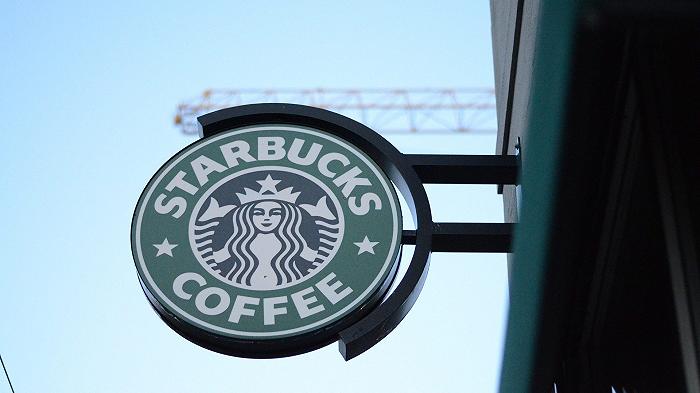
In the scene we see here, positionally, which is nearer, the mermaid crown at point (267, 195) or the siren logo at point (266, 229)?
the siren logo at point (266, 229)

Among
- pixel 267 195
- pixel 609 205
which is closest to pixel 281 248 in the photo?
pixel 267 195

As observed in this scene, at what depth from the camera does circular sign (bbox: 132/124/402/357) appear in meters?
5.39

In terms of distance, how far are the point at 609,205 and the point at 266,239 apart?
2263 millimetres

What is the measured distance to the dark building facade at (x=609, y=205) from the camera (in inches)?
116

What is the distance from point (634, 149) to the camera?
3723mm

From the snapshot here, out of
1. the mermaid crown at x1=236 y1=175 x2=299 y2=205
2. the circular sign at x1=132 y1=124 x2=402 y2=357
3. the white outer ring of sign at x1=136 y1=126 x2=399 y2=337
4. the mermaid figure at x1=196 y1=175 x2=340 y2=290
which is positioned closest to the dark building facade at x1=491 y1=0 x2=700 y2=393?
the white outer ring of sign at x1=136 y1=126 x2=399 y2=337

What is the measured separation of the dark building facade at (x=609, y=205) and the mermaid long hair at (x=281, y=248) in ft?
5.63

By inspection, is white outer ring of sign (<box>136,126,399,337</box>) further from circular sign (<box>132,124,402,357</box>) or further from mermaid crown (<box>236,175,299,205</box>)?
mermaid crown (<box>236,175,299,205</box>)

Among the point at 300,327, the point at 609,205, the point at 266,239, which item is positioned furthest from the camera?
the point at 266,239

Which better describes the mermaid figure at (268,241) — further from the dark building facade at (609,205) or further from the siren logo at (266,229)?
the dark building facade at (609,205)

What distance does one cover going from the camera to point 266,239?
564 cm

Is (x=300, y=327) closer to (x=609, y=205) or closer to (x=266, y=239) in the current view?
(x=266, y=239)

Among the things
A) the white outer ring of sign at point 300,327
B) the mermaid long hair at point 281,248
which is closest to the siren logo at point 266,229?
the mermaid long hair at point 281,248

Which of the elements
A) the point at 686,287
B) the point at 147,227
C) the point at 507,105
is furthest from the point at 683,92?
→ the point at 507,105
